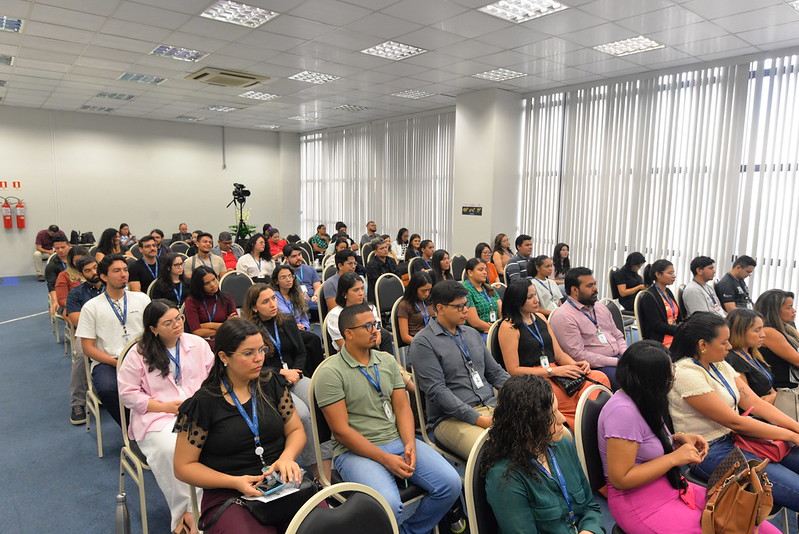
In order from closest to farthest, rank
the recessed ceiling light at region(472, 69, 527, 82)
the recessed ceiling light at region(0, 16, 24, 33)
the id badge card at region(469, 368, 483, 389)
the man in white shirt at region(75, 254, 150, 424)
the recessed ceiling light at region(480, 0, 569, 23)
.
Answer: the id badge card at region(469, 368, 483, 389) < the man in white shirt at region(75, 254, 150, 424) < the recessed ceiling light at region(480, 0, 569, 23) < the recessed ceiling light at region(0, 16, 24, 33) < the recessed ceiling light at region(472, 69, 527, 82)

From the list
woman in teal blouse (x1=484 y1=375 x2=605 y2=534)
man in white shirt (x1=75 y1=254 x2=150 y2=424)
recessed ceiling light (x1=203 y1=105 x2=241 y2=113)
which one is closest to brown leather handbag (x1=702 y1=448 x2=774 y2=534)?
woman in teal blouse (x1=484 y1=375 x2=605 y2=534)

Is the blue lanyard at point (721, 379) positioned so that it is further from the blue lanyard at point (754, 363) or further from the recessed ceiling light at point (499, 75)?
the recessed ceiling light at point (499, 75)

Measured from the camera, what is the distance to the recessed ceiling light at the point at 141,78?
802 centimetres

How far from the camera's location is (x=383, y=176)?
500 inches

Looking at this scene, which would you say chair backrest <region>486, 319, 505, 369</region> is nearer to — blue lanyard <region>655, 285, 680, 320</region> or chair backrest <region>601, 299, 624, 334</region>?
chair backrest <region>601, 299, 624, 334</region>

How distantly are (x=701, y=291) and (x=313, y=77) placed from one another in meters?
6.45

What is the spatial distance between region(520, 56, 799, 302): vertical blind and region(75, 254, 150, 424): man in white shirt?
7111 mm

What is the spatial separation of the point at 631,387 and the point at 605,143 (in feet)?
23.0

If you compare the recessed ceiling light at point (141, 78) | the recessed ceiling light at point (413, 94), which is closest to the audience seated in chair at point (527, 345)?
the recessed ceiling light at point (413, 94)

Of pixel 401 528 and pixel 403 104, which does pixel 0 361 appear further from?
pixel 403 104

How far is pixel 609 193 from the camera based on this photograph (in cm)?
808

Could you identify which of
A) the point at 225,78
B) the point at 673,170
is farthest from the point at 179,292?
the point at 673,170

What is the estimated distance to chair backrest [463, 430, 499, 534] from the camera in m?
1.72

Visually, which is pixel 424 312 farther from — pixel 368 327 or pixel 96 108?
pixel 96 108
